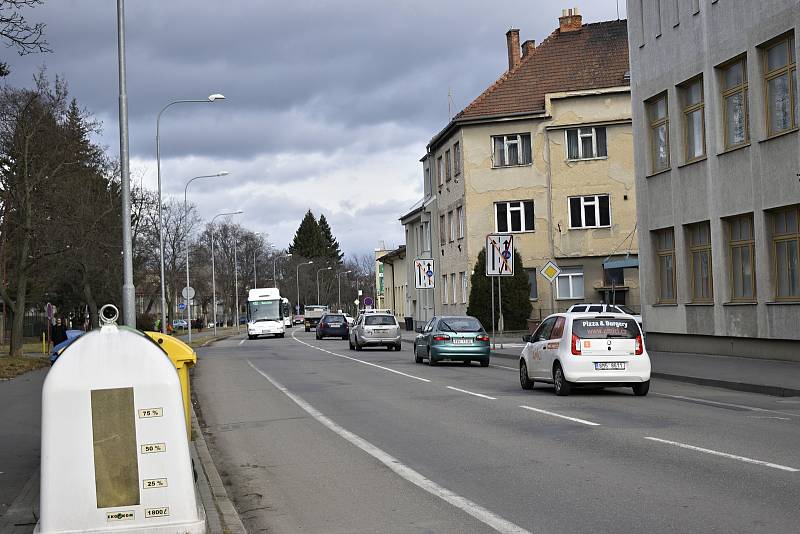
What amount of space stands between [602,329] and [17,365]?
21208 mm

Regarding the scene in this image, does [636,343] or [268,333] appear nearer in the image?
[636,343]

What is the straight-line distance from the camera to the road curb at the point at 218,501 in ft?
25.0

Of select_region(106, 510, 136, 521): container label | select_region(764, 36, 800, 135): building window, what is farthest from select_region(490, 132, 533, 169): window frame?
select_region(106, 510, 136, 521): container label

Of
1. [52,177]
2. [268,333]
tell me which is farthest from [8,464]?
[268,333]

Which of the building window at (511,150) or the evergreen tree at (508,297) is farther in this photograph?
the building window at (511,150)

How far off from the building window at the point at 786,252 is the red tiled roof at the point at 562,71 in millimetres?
27649

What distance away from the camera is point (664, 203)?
1262 inches

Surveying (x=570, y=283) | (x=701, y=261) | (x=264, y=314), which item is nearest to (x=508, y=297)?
(x=570, y=283)

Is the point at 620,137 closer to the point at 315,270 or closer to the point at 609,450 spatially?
the point at 609,450

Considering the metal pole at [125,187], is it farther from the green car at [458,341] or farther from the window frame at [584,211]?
the window frame at [584,211]

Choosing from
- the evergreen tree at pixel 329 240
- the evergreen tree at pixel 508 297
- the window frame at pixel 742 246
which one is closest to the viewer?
the window frame at pixel 742 246

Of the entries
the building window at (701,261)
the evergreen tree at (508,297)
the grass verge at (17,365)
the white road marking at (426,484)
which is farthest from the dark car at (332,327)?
the white road marking at (426,484)

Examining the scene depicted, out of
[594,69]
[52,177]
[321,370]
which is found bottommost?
[321,370]

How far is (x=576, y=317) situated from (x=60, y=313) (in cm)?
6766
